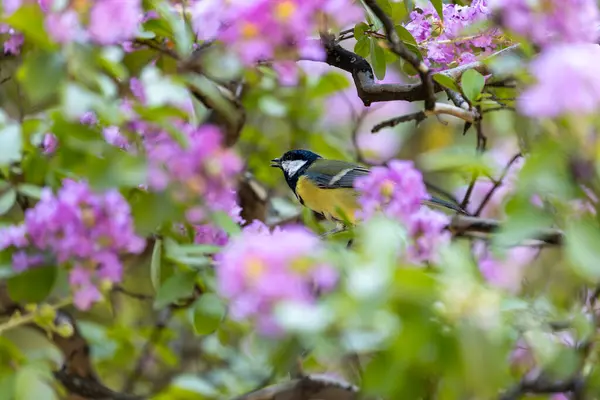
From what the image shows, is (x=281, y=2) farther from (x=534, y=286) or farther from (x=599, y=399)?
(x=534, y=286)

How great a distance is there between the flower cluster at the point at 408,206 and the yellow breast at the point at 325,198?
1.12m

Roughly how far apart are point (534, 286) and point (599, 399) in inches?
40.6

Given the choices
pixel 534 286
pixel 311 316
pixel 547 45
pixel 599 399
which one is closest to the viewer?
pixel 311 316

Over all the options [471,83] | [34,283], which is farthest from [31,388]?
[471,83]

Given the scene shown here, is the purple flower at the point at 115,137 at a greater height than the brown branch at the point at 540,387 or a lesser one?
greater

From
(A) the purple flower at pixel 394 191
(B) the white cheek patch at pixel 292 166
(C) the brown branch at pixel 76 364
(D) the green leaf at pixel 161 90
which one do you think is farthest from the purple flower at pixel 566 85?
(B) the white cheek patch at pixel 292 166

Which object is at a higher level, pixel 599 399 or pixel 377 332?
pixel 377 332

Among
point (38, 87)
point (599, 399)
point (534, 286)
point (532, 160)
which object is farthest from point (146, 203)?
point (534, 286)

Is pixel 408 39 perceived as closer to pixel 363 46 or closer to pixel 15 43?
pixel 363 46

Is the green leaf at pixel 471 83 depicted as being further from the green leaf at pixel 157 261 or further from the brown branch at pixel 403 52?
the green leaf at pixel 157 261

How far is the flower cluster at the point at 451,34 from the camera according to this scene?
5.32ft

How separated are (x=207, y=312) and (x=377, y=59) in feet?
2.42

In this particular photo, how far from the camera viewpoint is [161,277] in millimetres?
1487

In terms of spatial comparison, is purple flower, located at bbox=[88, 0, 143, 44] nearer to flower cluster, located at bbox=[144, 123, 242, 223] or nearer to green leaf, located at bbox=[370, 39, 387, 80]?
flower cluster, located at bbox=[144, 123, 242, 223]
